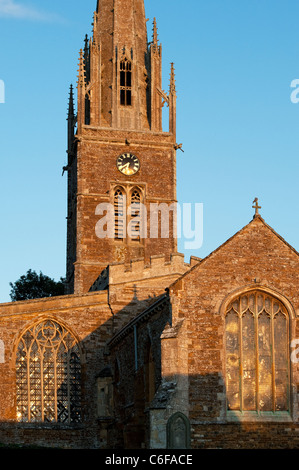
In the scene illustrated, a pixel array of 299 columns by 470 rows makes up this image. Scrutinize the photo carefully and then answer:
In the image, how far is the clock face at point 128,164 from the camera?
5528 centimetres

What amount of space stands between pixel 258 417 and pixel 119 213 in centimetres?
2450

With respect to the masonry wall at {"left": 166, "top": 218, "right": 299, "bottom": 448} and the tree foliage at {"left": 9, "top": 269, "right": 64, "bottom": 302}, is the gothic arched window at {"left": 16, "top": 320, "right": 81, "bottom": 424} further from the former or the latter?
the tree foliage at {"left": 9, "top": 269, "right": 64, "bottom": 302}

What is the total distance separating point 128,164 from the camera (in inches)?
2183

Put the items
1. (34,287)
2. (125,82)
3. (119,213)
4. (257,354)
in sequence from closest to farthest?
(257,354) < (119,213) < (125,82) < (34,287)

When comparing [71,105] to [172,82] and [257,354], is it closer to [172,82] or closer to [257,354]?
[172,82]

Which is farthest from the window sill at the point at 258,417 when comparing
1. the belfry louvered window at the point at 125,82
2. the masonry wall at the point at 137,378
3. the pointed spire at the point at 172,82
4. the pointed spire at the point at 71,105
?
the pointed spire at the point at 71,105

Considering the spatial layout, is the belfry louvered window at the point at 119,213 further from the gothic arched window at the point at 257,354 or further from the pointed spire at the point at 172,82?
the gothic arched window at the point at 257,354

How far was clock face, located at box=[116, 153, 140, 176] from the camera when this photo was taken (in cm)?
5528

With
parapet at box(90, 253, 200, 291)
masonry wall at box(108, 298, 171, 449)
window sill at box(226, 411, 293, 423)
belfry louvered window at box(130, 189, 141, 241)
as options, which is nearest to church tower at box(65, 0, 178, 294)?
belfry louvered window at box(130, 189, 141, 241)

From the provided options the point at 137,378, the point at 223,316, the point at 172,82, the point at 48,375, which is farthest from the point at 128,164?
the point at 223,316

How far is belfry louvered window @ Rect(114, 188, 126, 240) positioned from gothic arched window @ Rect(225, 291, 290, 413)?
2211 centimetres
